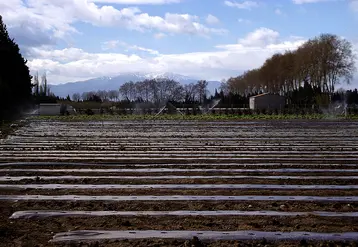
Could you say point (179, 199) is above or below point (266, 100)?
below

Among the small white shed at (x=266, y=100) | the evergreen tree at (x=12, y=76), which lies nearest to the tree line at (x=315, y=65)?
the small white shed at (x=266, y=100)

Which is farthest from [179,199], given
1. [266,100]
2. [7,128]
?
[266,100]

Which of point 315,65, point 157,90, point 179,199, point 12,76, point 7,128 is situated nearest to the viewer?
point 179,199

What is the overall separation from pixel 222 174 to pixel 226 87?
10262cm

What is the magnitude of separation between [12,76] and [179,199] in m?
33.5

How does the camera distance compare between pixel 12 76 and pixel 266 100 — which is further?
pixel 266 100

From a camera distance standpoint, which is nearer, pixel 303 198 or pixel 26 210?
pixel 26 210

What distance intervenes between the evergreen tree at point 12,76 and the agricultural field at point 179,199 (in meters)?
23.9

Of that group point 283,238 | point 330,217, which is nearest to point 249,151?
point 330,217

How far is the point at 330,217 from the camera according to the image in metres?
5.92

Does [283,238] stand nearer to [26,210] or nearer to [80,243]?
[80,243]

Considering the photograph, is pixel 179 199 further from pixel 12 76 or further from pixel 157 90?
pixel 157 90

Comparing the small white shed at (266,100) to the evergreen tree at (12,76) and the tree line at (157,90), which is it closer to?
the tree line at (157,90)

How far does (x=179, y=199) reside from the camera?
6.84 m
